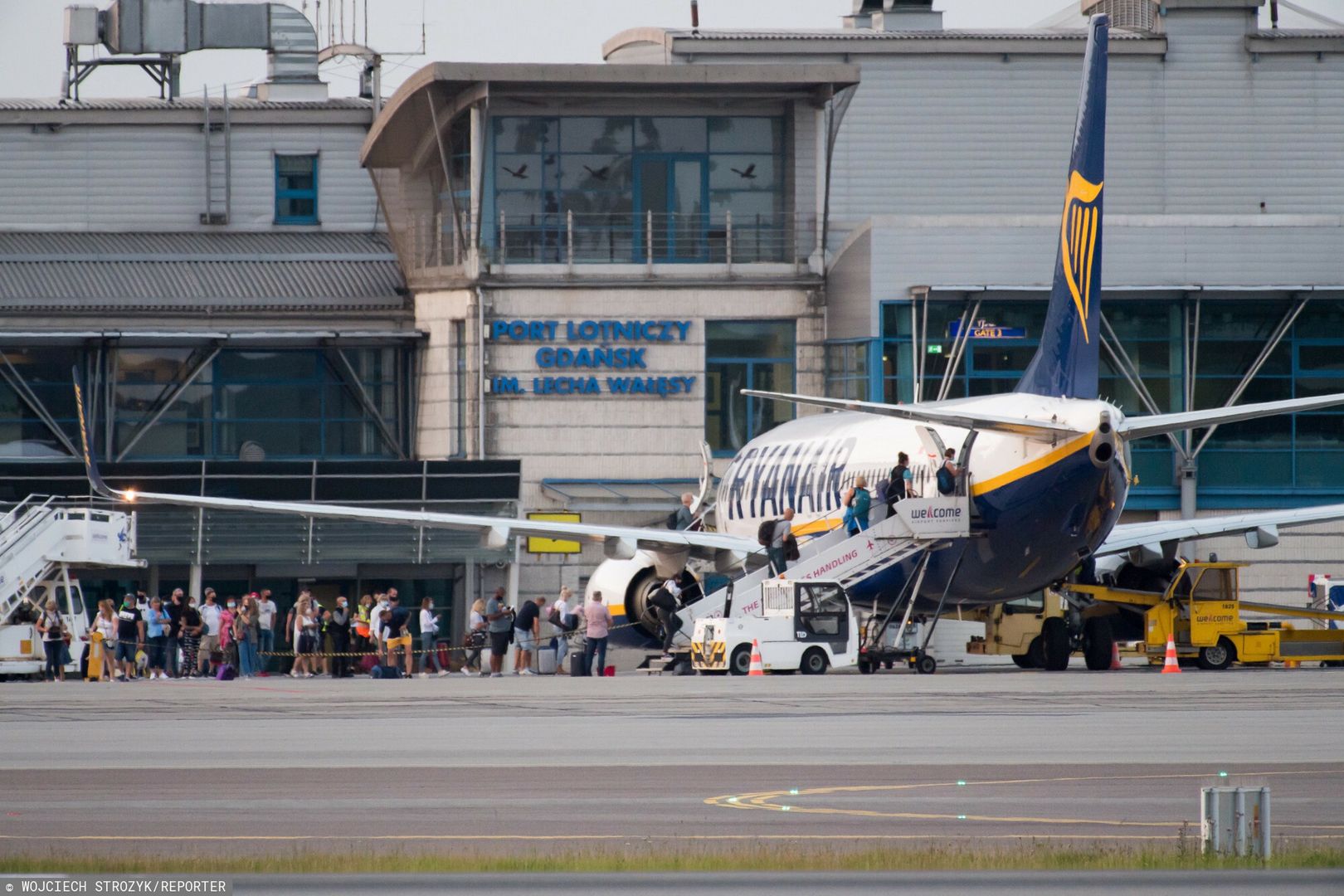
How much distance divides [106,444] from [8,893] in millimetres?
48884

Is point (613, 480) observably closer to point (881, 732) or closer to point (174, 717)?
point (174, 717)

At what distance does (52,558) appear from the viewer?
42875 mm

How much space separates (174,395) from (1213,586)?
33.0m

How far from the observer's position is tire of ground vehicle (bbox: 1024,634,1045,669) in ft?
116

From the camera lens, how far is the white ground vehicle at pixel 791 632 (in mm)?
32094

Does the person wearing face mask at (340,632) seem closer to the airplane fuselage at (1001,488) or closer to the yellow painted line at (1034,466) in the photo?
the airplane fuselage at (1001,488)

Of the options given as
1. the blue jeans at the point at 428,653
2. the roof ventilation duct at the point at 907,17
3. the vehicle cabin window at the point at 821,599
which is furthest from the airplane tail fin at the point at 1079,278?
the roof ventilation duct at the point at 907,17

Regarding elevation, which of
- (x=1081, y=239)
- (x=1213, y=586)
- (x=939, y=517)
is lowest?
(x=1213, y=586)

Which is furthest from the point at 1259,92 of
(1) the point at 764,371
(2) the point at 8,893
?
(2) the point at 8,893

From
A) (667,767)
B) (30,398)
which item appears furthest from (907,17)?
(667,767)

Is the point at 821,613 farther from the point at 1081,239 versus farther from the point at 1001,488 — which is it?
the point at 1081,239

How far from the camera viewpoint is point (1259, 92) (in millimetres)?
60000

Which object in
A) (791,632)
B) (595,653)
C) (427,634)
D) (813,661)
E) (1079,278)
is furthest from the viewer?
(427,634)

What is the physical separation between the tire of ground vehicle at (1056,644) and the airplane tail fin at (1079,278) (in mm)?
5969
